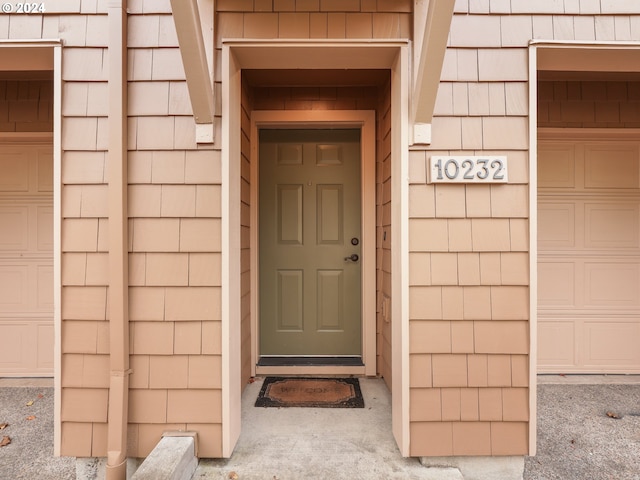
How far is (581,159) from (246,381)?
2981 mm

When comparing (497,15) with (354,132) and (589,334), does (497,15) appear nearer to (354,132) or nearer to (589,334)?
(354,132)

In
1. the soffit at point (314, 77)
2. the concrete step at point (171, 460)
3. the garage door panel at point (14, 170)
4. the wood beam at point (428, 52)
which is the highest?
the soffit at point (314, 77)

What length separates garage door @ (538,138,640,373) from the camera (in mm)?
2781

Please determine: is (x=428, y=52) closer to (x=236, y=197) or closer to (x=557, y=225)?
(x=236, y=197)

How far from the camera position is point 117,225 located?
1670mm

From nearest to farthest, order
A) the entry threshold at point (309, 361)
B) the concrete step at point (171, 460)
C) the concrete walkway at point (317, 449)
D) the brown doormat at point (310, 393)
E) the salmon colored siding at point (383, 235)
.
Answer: the concrete step at point (171, 460)
the concrete walkway at point (317, 449)
the brown doormat at point (310, 393)
the salmon colored siding at point (383, 235)
the entry threshold at point (309, 361)

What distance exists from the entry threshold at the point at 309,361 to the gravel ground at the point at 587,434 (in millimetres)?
1174

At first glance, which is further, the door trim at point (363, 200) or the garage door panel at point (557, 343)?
the garage door panel at point (557, 343)

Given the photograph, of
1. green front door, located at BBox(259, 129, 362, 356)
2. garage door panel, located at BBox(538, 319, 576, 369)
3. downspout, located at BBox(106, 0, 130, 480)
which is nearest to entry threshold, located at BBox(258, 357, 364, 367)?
green front door, located at BBox(259, 129, 362, 356)

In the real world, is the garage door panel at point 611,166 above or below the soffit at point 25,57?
below

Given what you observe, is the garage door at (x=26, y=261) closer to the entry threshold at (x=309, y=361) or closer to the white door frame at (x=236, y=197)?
the entry threshold at (x=309, y=361)

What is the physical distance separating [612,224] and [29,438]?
418 centimetres

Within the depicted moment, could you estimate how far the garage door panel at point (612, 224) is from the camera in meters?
2.79

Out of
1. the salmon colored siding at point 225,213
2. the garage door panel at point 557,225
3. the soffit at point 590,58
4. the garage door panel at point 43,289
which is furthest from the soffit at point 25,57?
the garage door panel at point 557,225
